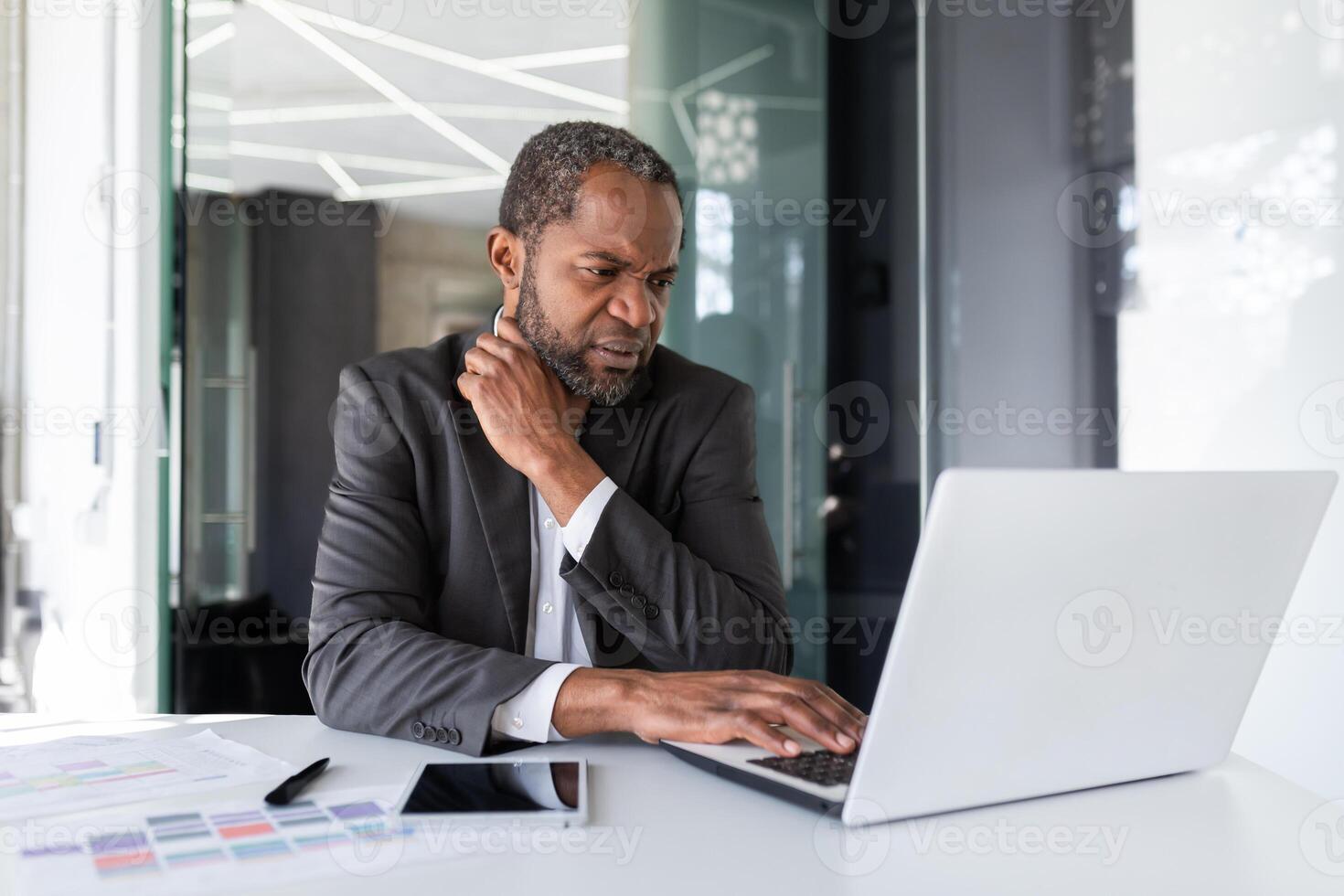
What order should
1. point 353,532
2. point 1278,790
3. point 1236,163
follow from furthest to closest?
point 1236,163, point 353,532, point 1278,790

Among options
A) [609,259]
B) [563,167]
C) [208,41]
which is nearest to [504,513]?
[609,259]

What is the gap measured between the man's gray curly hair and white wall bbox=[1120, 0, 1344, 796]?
130 cm

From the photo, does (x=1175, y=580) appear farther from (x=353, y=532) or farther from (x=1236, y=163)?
(x=1236, y=163)

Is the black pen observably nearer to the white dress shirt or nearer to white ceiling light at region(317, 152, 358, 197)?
the white dress shirt

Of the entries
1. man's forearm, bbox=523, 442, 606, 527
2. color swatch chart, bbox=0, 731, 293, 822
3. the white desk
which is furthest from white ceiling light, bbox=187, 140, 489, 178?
the white desk

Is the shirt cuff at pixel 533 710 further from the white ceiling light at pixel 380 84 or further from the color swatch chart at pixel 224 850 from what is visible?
the white ceiling light at pixel 380 84

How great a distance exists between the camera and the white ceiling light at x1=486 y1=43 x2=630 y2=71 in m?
3.20

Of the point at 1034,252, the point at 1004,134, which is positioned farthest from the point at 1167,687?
the point at 1004,134

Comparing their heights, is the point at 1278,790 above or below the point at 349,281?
below

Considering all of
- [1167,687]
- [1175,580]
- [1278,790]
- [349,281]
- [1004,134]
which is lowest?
[1278,790]

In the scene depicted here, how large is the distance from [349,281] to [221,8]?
761 mm

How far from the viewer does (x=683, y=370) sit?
6.16ft

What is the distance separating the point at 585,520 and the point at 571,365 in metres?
0.32

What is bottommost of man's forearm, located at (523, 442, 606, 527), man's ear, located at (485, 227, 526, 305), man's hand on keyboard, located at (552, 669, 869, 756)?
man's hand on keyboard, located at (552, 669, 869, 756)
